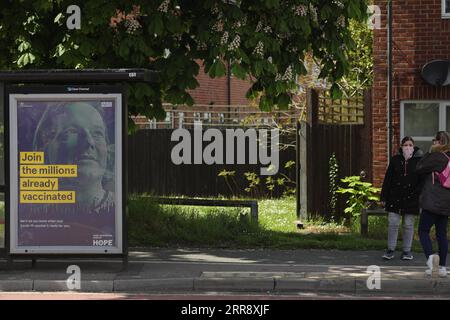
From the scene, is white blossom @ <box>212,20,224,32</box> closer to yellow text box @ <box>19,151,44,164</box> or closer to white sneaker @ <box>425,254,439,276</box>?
yellow text box @ <box>19,151,44,164</box>

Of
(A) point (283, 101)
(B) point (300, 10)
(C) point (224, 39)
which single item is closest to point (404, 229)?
(A) point (283, 101)

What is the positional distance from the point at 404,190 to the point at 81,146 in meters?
4.32

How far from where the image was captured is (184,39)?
1196 cm

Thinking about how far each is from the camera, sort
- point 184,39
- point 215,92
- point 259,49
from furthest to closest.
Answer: point 215,92 → point 184,39 → point 259,49

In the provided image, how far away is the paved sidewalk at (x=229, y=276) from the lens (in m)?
9.76

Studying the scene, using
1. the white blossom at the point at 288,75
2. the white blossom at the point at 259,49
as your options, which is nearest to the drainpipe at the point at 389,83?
the white blossom at the point at 288,75

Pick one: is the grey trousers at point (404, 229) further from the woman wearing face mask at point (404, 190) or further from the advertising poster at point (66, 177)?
the advertising poster at point (66, 177)

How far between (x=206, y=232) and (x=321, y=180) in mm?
3523

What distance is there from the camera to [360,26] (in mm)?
20797

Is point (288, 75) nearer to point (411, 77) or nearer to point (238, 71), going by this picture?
point (238, 71)

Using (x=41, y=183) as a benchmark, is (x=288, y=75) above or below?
above

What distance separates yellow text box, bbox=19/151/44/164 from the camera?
33.7 feet

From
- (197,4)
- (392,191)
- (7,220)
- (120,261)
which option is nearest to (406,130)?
(392,191)

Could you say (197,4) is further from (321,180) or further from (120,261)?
(321,180)
